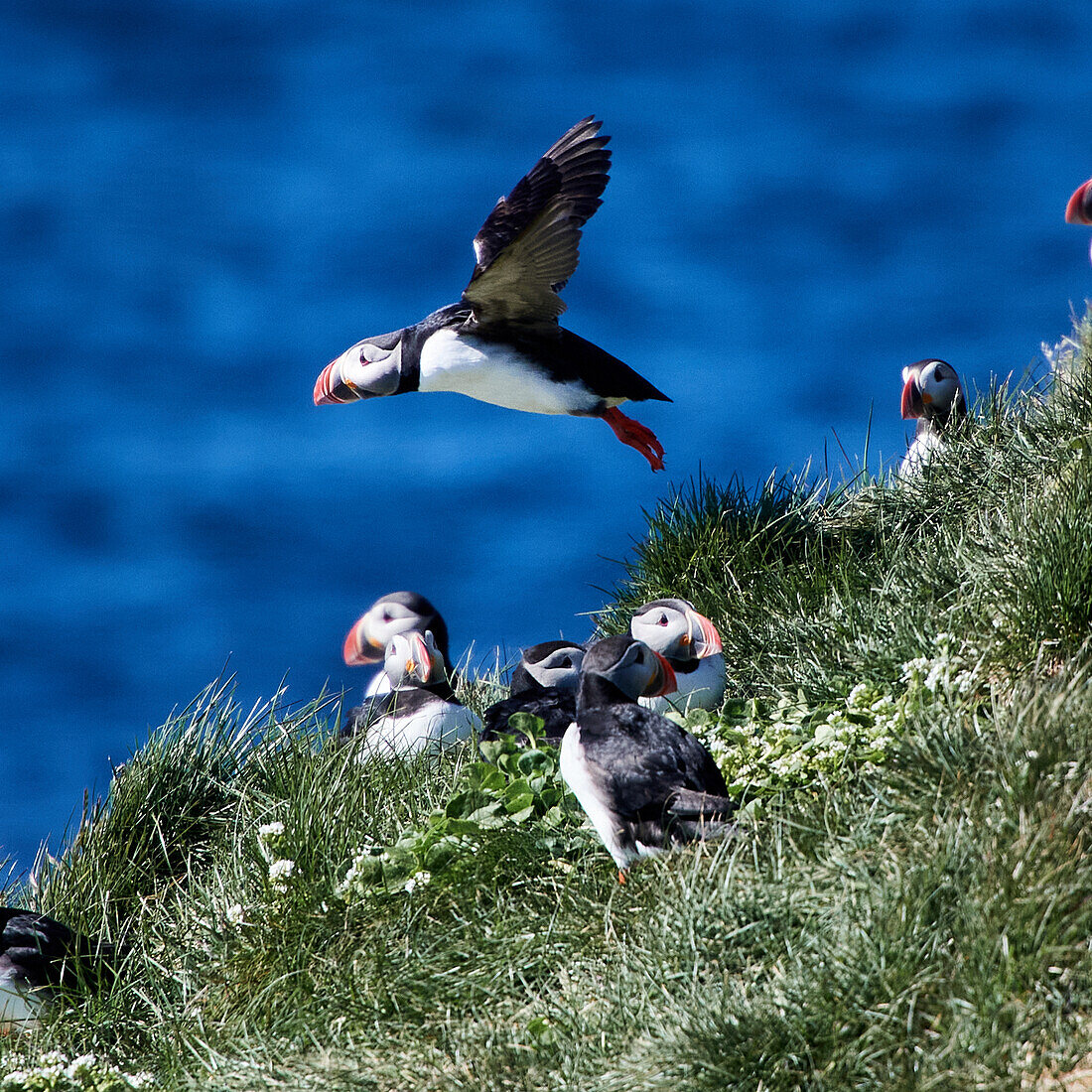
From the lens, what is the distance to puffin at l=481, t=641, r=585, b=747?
539cm

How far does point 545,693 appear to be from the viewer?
18.5 ft

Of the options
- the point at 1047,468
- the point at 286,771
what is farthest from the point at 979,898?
the point at 1047,468

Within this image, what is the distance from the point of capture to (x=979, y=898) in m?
3.18

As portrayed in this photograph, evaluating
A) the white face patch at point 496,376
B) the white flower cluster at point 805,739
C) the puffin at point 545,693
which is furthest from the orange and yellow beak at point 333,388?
the white flower cluster at point 805,739

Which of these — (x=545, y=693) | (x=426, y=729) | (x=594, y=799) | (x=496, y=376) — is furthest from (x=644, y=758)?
(x=496, y=376)

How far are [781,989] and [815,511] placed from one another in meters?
4.65

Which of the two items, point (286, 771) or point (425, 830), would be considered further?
point (286, 771)

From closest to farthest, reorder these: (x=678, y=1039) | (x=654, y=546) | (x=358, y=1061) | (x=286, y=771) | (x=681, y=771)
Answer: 1. (x=678, y=1039)
2. (x=358, y=1061)
3. (x=681, y=771)
4. (x=286, y=771)
5. (x=654, y=546)

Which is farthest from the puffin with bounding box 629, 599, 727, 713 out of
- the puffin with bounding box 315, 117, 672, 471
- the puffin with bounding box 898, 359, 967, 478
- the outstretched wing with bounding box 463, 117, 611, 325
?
the puffin with bounding box 898, 359, 967, 478

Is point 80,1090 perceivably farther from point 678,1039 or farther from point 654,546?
point 654,546

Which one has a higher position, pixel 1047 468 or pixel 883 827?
pixel 1047 468

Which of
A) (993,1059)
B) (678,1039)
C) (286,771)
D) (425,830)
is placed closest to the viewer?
(993,1059)

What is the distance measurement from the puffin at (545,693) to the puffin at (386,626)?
0.89m

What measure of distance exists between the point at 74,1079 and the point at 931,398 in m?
6.37
